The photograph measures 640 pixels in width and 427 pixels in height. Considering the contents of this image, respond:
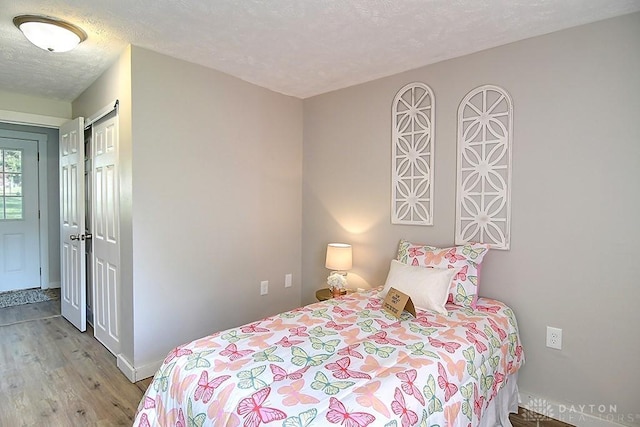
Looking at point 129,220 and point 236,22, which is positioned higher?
point 236,22

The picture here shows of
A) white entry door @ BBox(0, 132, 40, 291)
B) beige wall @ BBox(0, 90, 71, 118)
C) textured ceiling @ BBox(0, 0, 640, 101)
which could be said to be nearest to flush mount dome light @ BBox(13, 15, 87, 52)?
textured ceiling @ BBox(0, 0, 640, 101)

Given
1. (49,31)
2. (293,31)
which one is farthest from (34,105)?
(293,31)

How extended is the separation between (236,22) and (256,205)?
1.61 meters

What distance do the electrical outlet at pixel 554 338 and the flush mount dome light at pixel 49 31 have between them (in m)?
3.50

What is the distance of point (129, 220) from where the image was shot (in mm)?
2484

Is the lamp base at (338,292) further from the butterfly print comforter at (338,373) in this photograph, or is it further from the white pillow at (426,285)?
the butterfly print comforter at (338,373)

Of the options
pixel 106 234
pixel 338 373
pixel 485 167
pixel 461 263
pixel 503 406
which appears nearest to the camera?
pixel 338 373

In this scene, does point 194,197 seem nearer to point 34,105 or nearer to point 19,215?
point 34,105

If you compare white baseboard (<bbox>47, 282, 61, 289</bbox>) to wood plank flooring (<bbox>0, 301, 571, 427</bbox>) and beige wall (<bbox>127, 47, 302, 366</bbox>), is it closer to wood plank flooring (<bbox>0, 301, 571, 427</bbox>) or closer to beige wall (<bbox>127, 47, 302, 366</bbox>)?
wood plank flooring (<bbox>0, 301, 571, 427</bbox>)

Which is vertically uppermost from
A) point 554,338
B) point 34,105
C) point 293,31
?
point 293,31

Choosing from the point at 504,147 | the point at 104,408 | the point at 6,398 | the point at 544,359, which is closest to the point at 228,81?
the point at 504,147

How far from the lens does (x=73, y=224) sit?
351cm

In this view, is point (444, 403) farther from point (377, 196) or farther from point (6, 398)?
point (6, 398)

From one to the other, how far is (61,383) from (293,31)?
2.90 meters
